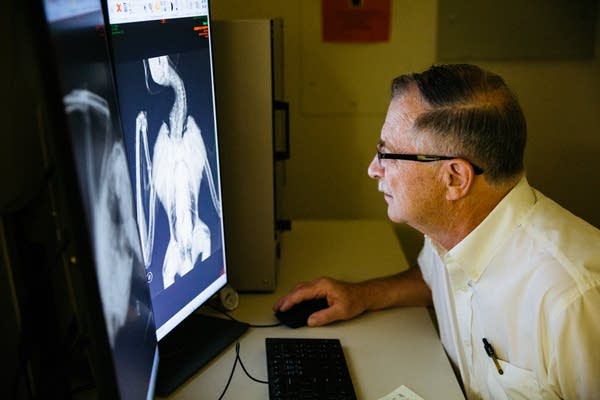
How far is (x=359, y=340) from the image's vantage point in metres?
1.38

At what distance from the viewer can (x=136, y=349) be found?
0.91m

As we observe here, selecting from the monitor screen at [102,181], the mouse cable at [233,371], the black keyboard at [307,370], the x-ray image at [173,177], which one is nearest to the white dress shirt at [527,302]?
the black keyboard at [307,370]

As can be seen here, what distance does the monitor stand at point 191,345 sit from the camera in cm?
122

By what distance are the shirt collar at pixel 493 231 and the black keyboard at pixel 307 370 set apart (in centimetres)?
30

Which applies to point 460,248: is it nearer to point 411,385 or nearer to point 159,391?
point 411,385

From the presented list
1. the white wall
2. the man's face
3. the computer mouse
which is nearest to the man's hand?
the computer mouse

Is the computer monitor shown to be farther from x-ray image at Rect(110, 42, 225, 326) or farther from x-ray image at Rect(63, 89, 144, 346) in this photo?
x-ray image at Rect(63, 89, 144, 346)

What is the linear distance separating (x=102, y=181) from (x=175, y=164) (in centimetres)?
43

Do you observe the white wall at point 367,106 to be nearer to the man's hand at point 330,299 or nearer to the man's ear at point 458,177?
the man's hand at point 330,299

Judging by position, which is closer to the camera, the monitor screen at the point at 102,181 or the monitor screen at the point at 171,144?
the monitor screen at the point at 102,181

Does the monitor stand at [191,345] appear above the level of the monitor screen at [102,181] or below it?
below

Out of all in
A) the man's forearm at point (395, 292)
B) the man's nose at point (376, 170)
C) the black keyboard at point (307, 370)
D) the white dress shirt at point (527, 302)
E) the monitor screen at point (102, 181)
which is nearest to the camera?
the monitor screen at point (102, 181)

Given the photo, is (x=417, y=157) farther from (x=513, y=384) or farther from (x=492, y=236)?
(x=513, y=384)

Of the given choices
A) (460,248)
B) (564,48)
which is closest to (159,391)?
(460,248)
